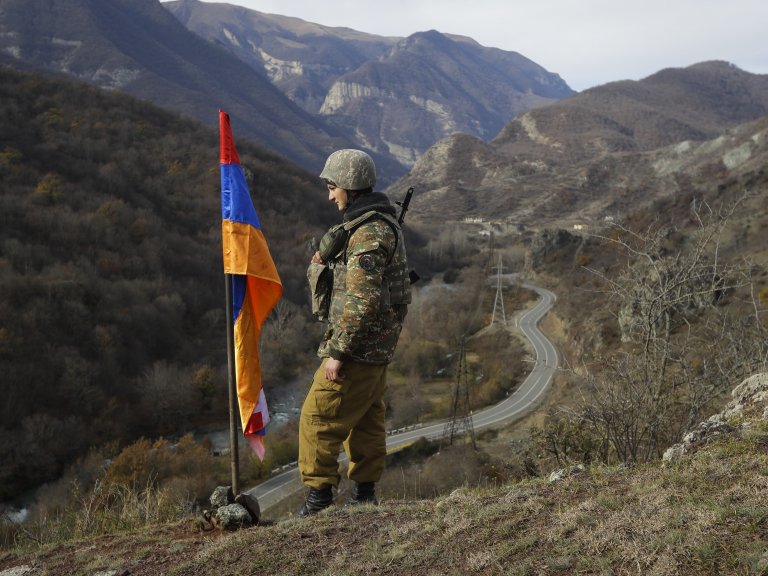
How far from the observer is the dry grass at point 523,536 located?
253cm

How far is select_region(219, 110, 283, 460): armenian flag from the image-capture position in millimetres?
4453

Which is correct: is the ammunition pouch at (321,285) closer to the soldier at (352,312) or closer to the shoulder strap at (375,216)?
the soldier at (352,312)

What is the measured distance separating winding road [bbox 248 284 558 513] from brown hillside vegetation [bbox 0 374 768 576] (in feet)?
57.7

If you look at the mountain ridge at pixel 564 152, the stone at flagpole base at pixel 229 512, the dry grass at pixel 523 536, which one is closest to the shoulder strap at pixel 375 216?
the dry grass at pixel 523 536

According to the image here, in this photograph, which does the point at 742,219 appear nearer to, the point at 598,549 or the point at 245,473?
the point at 245,473

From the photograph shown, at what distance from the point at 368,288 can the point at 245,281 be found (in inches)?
55.8

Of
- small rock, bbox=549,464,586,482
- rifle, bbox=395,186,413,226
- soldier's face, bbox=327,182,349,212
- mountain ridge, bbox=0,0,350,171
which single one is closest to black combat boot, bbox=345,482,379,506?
small rock, bbox=549,464,586,482

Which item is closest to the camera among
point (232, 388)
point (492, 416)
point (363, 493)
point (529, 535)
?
point (529, 535)

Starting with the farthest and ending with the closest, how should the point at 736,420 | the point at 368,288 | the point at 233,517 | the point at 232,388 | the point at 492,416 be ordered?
the point at 492,416, the point at 736,420, the point at 232,388, the point at 233,517, the point at 368,288

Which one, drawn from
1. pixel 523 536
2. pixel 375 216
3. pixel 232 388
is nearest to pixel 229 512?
pixel 232 388

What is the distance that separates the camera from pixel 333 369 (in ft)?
12.0

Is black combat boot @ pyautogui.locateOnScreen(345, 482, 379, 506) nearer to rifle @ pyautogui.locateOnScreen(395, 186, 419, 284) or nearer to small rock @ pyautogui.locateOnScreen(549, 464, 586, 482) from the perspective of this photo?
small rock @ pyautogui.locateOnScreen(549, 464, 586, 482)

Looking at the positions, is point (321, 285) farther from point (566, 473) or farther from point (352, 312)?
point (566, 473)

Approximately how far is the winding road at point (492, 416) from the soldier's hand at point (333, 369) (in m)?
18.3
